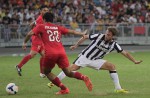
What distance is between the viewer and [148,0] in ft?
124

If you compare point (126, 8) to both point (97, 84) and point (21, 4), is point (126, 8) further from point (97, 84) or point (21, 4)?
point (97, 84)

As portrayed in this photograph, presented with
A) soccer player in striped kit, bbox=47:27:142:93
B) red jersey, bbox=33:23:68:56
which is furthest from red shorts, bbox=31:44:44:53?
red jersey, bbox=33:23:68:56

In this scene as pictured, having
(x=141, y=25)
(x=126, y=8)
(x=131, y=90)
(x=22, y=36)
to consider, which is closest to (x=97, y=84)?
(x=131, y=90)

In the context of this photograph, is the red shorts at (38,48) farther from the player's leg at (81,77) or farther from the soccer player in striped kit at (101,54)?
the player's leg at (81,77)

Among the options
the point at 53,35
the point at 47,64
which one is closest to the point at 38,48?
the point at 47,64

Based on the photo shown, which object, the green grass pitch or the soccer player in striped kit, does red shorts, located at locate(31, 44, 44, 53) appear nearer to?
the green grass pitch

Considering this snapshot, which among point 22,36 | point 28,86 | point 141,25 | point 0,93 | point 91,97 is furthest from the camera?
point 141,25

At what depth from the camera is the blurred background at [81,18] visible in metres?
30.2

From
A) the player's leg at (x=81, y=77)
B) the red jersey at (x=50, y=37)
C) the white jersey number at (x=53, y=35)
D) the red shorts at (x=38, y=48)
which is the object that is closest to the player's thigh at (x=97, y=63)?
the player's leg at (x=81, y=77)

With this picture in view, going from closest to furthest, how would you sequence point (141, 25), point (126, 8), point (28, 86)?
point (28, 86), point (141, 25), point (126, 8)

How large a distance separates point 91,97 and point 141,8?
25.1 meters

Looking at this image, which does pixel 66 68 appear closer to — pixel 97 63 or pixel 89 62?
pixel 89 62

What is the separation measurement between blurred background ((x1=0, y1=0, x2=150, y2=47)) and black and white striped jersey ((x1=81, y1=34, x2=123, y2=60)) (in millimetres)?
17267

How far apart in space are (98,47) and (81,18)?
19936 mm
